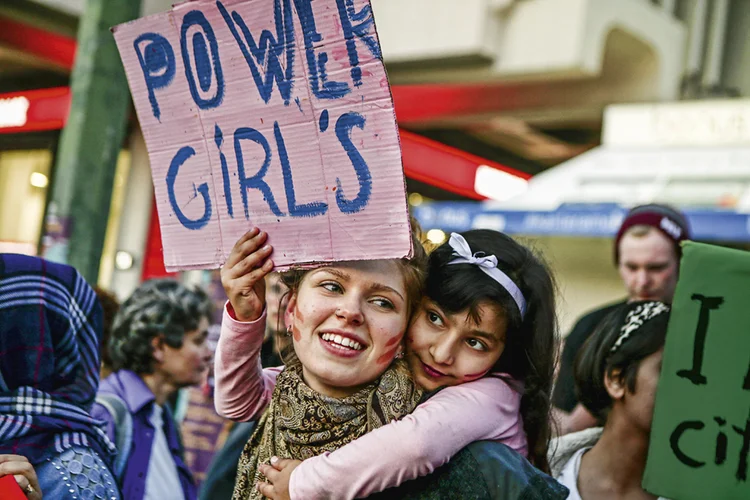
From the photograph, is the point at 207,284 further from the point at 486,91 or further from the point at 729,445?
the point at 486,91

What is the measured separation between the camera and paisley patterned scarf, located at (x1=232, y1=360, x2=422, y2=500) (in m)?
1.89

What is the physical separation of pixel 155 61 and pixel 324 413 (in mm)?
973

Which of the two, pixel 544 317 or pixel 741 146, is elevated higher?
pixel 741 146

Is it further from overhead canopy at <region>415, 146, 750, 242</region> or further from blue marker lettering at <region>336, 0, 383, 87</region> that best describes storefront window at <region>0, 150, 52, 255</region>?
blue marker lettering at <region>336, 0, 383, 87</region>

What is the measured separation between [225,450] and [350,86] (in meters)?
2.36

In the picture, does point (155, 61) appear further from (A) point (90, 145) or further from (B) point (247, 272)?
(A) point (90, 145)

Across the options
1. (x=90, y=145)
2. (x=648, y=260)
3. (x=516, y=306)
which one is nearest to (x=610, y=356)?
(x=516, y=306)

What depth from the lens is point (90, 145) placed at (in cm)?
432

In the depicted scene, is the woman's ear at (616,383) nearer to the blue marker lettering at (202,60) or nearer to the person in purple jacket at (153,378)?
the blue marker lettering at (202,60)

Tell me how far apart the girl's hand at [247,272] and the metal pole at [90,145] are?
7.99 ft

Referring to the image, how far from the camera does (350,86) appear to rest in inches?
72.6

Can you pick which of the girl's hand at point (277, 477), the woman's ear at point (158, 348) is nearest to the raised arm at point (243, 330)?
the girl's hand at point (277, 477)

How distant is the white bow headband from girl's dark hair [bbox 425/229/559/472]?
0.4 inches

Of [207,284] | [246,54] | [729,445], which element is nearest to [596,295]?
[207,284]
